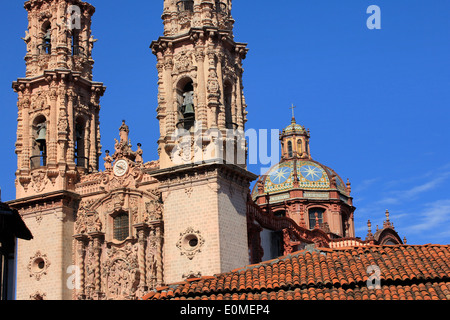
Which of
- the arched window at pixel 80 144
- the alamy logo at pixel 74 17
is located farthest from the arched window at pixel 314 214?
the alamy logo at pixel 74 17

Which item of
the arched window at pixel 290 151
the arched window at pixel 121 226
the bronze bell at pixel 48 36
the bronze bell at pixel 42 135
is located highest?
the bronze bell at pixel 48 36

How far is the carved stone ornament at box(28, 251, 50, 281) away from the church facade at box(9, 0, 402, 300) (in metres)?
0.06

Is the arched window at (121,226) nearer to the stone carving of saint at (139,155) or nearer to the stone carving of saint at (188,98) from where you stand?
the stone carving of saint at (139,155)

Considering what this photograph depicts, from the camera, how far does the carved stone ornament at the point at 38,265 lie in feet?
111

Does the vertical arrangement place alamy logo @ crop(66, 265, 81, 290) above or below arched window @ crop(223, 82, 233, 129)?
below

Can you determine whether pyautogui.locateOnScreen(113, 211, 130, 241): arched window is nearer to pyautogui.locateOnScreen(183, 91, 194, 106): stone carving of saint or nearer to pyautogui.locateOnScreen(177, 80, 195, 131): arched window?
pyautogui.locateOnScreen(177, 80, 195, 131): arched window

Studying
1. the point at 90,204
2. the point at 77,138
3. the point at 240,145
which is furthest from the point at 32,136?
the point at 240,145

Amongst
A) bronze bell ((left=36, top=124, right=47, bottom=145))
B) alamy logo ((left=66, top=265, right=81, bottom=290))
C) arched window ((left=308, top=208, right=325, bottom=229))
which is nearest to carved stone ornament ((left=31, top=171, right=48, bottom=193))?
bronze bell ((left=36, top=124, right=47, bottom=145))

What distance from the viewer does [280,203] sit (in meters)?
51.1

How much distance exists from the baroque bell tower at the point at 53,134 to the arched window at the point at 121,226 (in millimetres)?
2145

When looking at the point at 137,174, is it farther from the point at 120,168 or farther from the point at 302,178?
the point at 302,178

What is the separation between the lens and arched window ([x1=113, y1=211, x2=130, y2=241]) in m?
33.8
